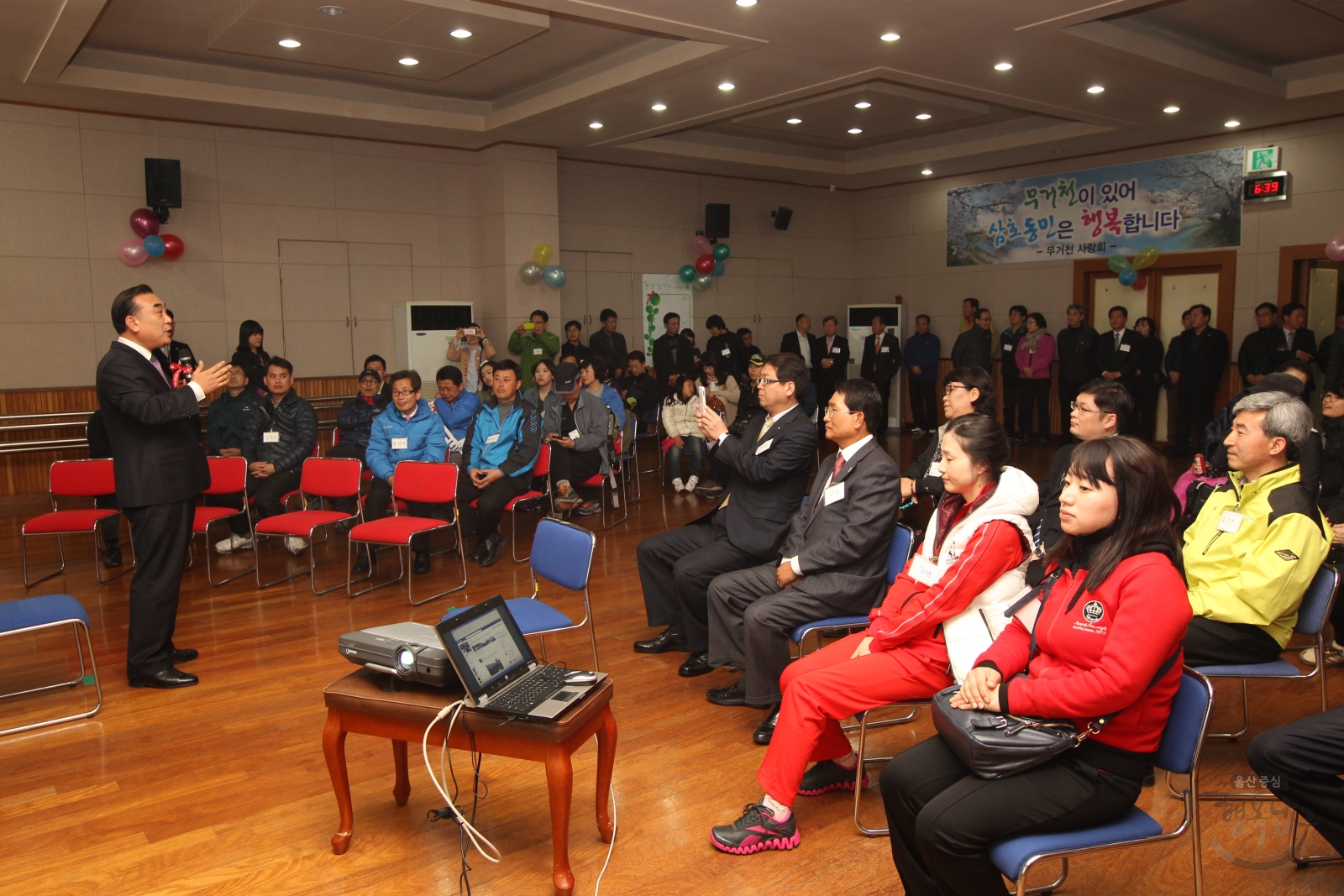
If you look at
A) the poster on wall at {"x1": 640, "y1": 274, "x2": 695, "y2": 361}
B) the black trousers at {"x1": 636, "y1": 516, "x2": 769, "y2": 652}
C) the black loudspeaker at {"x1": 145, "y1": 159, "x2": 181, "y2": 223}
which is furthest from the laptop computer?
the poster on wall at {"x1": 640, "y1": 274, "x2": 695, "y2": 361}

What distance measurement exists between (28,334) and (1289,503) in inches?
371

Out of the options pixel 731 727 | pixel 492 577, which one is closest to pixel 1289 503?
pixel 731 727

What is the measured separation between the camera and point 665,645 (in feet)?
15.0

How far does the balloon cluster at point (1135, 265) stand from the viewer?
11.2 meters

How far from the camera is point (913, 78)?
8094 mm

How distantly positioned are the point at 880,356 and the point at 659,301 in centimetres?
310

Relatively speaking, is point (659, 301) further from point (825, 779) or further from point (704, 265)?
point (825, 779)

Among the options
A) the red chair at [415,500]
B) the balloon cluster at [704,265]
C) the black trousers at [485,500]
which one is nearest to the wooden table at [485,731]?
the red chair at [415,500]

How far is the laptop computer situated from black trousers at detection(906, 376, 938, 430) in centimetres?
1122

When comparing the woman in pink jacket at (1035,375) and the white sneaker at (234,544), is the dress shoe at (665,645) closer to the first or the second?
the white sneaker at (234,544)

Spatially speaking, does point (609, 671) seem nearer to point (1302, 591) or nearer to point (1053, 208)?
point (1302, 591)

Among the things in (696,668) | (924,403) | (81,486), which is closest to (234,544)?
(81,486)

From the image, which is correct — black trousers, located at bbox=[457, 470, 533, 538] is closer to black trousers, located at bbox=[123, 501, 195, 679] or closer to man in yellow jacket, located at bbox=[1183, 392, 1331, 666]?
black trousers, located at bbox=[123, 501, 195, 679]

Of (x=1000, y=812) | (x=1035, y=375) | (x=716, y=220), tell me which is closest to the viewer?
(x=1000, y=812)
